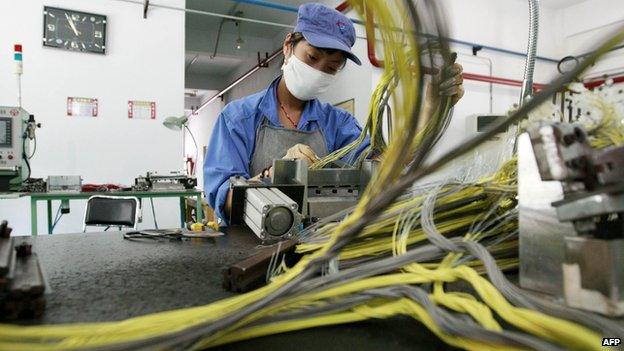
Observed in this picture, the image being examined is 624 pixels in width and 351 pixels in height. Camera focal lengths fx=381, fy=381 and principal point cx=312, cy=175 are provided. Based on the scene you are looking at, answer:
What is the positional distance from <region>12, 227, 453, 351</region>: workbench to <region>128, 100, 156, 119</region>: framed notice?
2764mm

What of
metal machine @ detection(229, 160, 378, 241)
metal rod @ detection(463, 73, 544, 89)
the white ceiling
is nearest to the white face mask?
metal machine @ detection(229, 160, 378, 241)

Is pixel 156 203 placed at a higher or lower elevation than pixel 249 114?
lower

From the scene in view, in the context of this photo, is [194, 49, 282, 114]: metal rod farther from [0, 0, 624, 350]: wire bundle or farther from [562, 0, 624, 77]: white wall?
[0, 0, 624, 350]: wire bundle

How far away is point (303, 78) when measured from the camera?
1.39 metres

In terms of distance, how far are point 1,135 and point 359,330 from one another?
2.77m

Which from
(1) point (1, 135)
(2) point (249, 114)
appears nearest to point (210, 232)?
(2) point (249, 114)

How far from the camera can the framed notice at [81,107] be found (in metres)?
3.10

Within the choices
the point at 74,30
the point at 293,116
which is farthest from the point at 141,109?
the point at 293,116

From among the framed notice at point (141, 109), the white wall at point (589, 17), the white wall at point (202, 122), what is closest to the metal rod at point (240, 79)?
the white wall at point (202, 122)

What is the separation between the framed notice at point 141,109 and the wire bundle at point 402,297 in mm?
3307

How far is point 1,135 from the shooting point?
2.31m

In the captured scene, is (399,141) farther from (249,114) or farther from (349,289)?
(249,114)

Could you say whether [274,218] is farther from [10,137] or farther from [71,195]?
[10,137]

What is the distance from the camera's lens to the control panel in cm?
230
